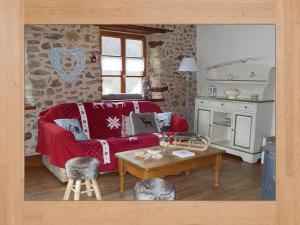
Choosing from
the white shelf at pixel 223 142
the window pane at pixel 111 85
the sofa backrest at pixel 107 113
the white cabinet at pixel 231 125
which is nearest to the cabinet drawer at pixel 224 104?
the white cabinet at pixel 231 125

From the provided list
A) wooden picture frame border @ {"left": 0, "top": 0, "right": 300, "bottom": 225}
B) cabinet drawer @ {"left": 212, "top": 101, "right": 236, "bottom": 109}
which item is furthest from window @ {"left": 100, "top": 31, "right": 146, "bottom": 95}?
cabinet drawer @ {"left": 212, "top": 101, "right": 236, "bottom": 109}

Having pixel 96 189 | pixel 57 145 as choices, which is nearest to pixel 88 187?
pixel 96 189

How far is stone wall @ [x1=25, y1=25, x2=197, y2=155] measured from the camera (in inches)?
56.3

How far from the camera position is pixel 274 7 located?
1277mm

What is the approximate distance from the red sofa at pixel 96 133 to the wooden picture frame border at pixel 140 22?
260 mm

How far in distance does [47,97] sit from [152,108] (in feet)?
2.03

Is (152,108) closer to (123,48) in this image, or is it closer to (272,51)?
(123,48)

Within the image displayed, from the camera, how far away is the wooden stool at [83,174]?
4.83 feet

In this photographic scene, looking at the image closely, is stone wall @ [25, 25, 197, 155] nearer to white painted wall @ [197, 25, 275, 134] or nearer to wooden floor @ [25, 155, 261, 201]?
white painted wall @ [197, 25, 275, 134]

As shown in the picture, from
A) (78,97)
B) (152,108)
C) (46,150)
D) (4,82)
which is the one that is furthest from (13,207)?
(152,108)

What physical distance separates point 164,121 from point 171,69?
0.31 meters

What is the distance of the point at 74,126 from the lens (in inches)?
70.9

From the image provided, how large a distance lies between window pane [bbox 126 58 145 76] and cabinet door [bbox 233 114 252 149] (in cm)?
69

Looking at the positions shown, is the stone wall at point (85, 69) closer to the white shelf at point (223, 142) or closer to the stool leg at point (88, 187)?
the white shelf at point (223, 142)
